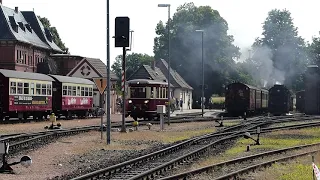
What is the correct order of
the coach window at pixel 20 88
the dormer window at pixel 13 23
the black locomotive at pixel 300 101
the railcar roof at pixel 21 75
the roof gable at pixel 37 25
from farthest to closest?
1. the roof gable at pixel 37 25
2. the black locomotive at pixel 300 101
3. the dormer window at pixel 13 23
4. the coach window at pixel 20 88
5. the railcar roof at pixel 21 75

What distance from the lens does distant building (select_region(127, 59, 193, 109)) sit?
258 feet

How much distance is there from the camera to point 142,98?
44188 mm

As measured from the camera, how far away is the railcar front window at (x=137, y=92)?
44.1 metres

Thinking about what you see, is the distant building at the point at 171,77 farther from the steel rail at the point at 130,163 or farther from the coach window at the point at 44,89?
the steel rail at the point at 130,163

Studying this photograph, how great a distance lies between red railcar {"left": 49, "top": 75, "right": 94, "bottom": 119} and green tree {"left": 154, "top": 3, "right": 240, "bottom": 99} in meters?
38.3

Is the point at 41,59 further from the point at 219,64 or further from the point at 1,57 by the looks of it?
the point at 219,64

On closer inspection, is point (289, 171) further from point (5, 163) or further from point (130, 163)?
point (5, 163)

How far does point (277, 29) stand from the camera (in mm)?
95812

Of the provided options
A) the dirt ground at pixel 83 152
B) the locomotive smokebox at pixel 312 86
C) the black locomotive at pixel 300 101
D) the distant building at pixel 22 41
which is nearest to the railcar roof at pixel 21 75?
the dirt ground at pixel 83 152

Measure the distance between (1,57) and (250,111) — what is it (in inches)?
1126

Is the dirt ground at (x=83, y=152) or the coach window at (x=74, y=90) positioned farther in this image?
the coach window at (x=74, y=90)

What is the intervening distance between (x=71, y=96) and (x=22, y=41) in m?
25.0

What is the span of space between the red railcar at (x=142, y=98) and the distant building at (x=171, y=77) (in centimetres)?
3169

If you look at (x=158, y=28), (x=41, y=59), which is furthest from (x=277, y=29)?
(x=41, y=59)
